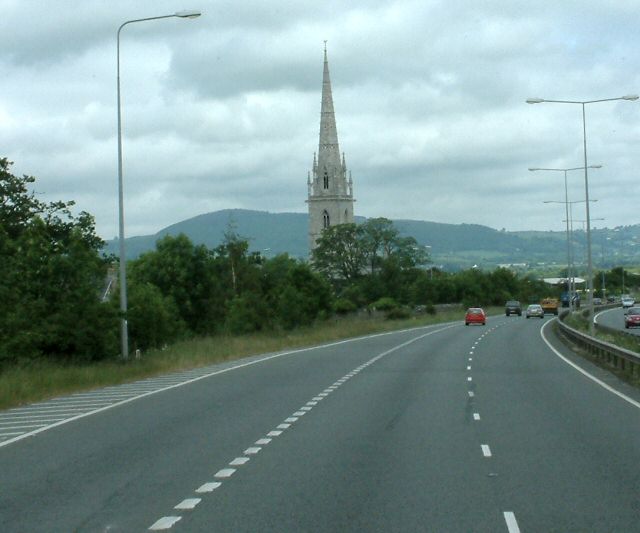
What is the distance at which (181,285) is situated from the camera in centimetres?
8350

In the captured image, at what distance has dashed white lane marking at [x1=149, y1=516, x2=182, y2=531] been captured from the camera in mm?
10870

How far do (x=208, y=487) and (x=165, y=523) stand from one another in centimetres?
217

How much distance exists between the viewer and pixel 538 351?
49594 millimetres

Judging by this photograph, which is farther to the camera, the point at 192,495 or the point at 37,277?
the point at 37,277

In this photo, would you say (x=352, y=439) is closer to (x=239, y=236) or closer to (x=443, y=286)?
(x=239, y=236)

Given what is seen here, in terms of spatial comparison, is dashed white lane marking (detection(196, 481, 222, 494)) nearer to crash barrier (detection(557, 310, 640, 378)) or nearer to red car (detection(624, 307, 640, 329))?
crash barrier (detection(557, 310, 640, 378))

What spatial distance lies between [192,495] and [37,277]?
25885 millimetres

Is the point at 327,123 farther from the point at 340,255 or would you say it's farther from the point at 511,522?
the point at 511,522

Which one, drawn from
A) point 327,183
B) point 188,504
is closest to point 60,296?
point 188,504

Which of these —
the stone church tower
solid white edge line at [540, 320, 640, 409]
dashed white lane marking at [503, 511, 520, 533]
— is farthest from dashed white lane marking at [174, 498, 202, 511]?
the stone church tower

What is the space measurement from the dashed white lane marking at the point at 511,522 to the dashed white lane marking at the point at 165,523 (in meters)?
2.96

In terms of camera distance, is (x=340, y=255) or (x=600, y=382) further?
(x=340, y=255)

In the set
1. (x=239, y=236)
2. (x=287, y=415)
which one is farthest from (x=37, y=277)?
(x=239, y=236)

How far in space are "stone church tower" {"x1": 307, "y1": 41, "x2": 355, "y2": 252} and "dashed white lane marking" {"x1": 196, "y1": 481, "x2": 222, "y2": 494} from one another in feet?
532
